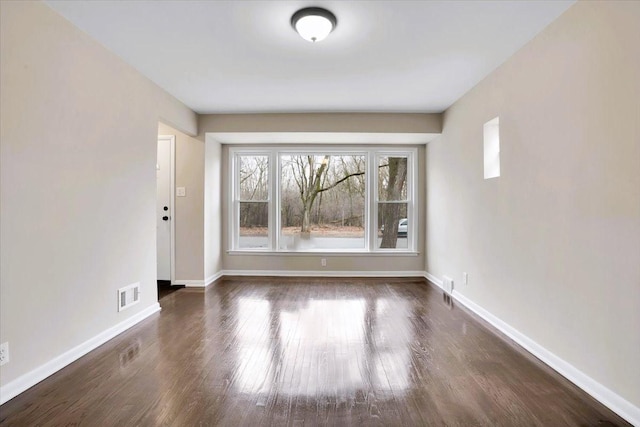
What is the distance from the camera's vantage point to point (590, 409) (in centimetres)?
195

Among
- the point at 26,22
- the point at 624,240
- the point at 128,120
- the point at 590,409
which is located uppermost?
the point at 26,22

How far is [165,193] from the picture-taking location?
16.3 ft

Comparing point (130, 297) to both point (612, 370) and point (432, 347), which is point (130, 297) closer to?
point (432, 347)

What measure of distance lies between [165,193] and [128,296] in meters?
2.06

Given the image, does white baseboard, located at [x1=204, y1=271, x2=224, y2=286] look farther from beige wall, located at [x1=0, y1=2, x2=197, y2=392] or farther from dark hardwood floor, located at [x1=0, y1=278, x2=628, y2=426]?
beige wall, located at [x1=0, y1=2, x2=197, y2=392]

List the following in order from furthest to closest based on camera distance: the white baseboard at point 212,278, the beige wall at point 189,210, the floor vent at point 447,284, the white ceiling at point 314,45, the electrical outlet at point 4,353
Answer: the white baseboard at point 212,278
the beige wall at point 189,210
the floor vent at point 447,284
the white ceiling at point 314,45
the electrical outlet at point 4,353

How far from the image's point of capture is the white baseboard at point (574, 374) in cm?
186

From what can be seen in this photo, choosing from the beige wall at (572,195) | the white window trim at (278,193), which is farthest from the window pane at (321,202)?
the beige wall at (572,195)

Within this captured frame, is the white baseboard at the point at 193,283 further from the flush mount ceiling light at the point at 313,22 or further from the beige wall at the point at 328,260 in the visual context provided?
the flush mount ceiling light at the point at 313,22

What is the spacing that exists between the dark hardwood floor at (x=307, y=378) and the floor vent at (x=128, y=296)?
246 millimetres

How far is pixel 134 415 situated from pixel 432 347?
2.11 m

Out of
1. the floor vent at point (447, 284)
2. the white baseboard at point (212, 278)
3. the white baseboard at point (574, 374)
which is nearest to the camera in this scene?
the white baseboard at point (574, 374)

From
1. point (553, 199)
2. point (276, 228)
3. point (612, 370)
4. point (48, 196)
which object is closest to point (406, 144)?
point (276, 228)

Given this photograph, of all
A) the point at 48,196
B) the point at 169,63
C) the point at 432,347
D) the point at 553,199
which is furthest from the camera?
the point at 169,63
